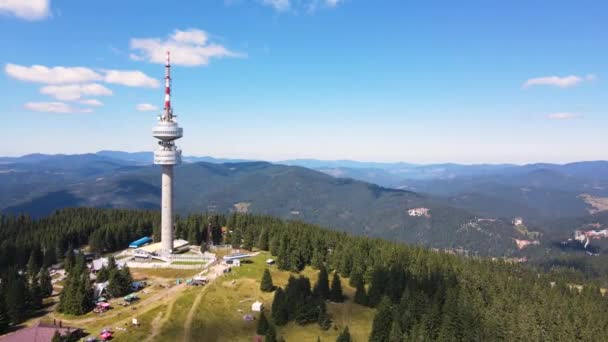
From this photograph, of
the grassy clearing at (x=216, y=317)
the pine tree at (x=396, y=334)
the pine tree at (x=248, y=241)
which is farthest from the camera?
the pine tree at (x=248, y=241)

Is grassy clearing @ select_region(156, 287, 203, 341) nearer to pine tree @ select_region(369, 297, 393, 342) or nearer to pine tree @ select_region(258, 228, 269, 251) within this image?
pine tree @ select_region(369, 297, 393, 342)

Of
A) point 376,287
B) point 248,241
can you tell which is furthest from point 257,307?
point 248,241

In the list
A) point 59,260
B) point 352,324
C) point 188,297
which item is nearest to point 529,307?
point 352,324

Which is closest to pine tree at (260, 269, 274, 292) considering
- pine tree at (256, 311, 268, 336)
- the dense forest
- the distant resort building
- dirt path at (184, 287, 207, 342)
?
the dense forest

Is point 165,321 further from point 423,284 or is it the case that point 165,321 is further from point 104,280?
point 423,284

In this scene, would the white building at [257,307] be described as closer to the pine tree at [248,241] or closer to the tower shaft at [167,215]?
the tower shaft at [167,215]

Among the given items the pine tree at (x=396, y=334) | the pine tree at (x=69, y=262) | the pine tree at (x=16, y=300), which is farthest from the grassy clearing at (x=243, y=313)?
the pine tree at (x=69, y=262)

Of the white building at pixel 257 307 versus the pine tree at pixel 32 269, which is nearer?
the white building at pixel 257 307
